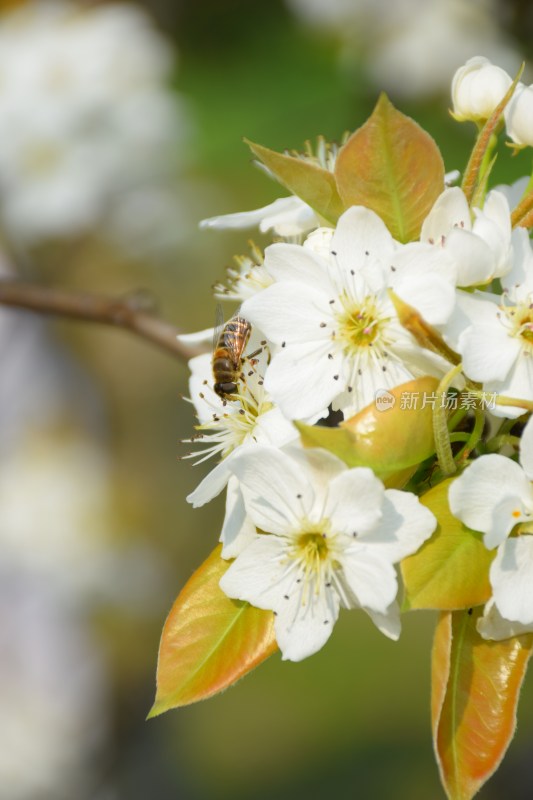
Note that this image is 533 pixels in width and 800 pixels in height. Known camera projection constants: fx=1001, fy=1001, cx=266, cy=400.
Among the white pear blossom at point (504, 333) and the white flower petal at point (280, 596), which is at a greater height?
the white pear blossom at point (504, 333)

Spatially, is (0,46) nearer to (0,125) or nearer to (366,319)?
(0,125)

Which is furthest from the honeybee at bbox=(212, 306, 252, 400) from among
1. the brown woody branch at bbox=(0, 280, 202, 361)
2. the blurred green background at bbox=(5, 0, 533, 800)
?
the blurred green background at bbox=(5, 0, 533, 800)

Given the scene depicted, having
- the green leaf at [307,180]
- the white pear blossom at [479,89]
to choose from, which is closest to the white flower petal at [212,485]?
the green leaf at [307,180]

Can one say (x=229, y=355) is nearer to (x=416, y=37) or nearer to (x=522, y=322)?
(x=522, y=322)

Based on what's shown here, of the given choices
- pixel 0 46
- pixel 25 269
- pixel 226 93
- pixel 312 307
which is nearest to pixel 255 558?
pixel 312 307

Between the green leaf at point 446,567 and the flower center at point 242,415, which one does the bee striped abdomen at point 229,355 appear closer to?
the flower center at point 242,415

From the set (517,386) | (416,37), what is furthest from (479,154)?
(416,37)
